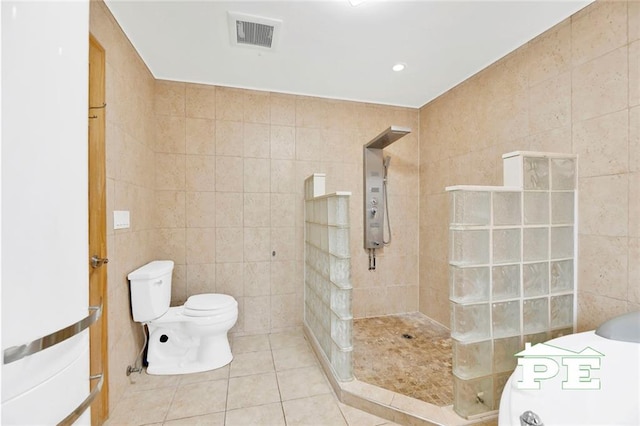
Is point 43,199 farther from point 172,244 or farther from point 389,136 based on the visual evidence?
point 389,136

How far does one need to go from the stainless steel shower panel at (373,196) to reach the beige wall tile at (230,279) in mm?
1290

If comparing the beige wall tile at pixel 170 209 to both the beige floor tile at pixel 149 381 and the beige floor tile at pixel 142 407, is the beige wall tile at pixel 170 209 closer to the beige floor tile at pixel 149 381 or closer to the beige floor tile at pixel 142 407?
the beige floor tile at pixel 149 381

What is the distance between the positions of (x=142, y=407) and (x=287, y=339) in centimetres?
118

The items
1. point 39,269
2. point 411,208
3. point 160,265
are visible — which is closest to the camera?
point 39,269

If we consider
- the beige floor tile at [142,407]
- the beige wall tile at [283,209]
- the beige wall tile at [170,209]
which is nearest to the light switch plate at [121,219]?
the beige wall tile at [170,209]

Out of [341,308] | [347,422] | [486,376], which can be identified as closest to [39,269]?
[341,308]

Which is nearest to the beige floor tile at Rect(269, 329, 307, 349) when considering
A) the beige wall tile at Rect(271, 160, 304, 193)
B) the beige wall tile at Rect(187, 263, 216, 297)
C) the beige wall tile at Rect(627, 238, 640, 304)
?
the beige wall tile at Rect(187, 263, 216, 297)

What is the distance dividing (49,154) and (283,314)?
241 cm

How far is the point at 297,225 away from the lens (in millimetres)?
2818

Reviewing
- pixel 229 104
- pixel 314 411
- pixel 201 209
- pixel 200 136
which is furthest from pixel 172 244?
pixel 314 411

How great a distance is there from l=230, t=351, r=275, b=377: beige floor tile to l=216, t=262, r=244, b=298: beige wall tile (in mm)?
554

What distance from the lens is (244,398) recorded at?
1815mm

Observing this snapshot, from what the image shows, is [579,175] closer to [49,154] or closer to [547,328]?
[547,328]

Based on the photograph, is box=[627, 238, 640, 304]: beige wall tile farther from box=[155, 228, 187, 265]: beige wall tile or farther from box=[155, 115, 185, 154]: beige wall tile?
box=[155, 115, 185, 154]: beige wall tile
